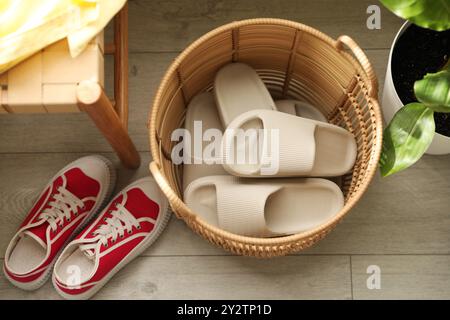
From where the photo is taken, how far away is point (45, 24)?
780 mm

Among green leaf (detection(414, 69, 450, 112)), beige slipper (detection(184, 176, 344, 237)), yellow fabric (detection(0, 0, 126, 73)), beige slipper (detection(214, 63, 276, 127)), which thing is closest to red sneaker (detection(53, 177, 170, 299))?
beige slipper (detection(184, 176, 344, 237))

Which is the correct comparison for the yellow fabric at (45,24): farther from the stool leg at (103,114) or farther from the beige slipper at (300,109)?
the beige slipper at (300,109)

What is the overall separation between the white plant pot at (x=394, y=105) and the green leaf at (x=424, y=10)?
0.76 feet

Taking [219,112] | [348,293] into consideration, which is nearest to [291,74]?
[219,112]

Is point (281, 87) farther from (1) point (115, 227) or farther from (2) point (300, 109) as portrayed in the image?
(1) point (115, 227)

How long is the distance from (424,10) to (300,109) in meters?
0.40

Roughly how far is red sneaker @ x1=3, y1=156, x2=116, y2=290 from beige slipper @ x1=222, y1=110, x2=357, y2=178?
0.99 feet

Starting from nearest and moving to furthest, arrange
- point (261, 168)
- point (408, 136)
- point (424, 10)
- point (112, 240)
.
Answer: point (424, 10) < point (408, 136) < point (261, 168) < point (112, 240)

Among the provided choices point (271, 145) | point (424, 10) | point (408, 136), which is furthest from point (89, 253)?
point (424, 10)

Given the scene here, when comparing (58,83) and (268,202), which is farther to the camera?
(268,202)

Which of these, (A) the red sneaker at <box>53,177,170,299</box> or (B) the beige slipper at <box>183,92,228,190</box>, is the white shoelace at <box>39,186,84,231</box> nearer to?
(A) the red sneaker at <box>53,177,170,299</box>

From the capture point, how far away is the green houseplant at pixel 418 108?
762mm
